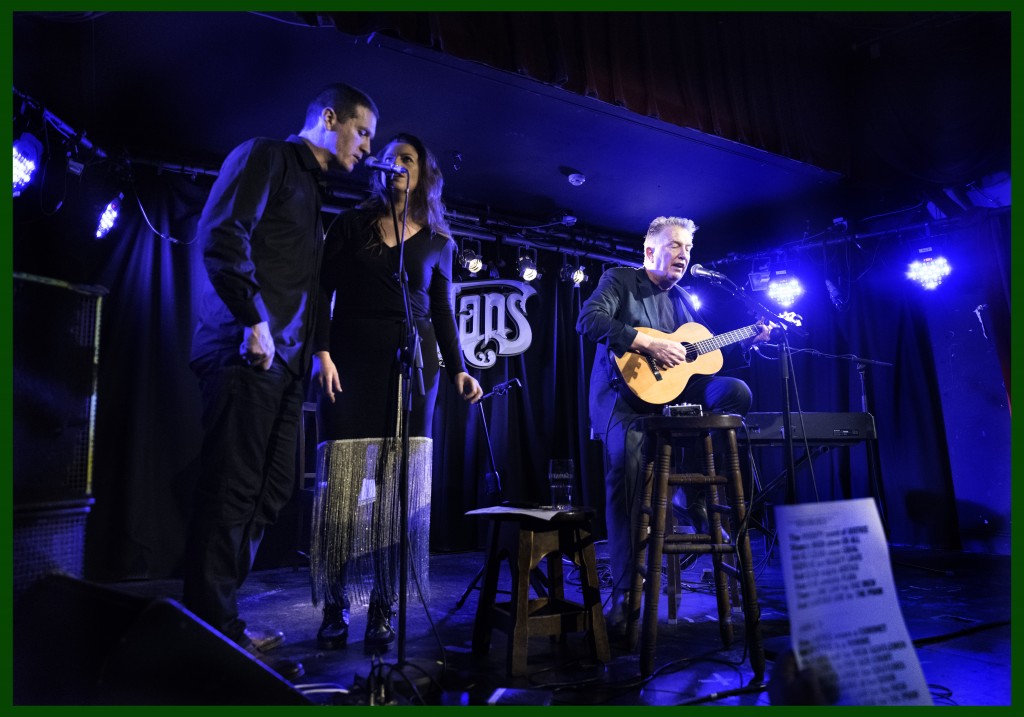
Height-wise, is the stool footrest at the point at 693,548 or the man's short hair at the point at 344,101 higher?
the man's short hair at the point at 344,101

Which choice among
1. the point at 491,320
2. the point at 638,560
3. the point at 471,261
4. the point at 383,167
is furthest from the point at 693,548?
the point at 491,320

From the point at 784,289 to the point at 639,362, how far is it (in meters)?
4.03

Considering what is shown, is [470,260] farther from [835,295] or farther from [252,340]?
[252,340]

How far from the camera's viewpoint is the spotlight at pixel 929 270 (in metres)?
5.91

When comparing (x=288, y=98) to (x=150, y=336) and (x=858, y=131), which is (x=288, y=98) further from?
(x=858, y=131)

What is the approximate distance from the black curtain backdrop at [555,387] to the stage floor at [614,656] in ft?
3.66

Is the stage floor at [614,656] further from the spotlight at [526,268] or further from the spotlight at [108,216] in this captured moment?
the spotlight at [526,268]

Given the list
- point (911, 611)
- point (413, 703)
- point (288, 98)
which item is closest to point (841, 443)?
point (911, 611)

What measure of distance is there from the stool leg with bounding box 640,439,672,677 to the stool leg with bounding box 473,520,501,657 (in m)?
0.59

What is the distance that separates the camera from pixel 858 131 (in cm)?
546

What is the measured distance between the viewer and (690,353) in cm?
343

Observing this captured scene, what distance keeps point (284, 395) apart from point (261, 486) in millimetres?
338

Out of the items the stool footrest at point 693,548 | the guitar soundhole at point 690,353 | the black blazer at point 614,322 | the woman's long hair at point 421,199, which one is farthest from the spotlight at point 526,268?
the stool footrest at point 693,548

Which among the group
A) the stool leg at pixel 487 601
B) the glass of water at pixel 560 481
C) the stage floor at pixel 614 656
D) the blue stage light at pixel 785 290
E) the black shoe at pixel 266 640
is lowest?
the stage floor at pixel 614 656
